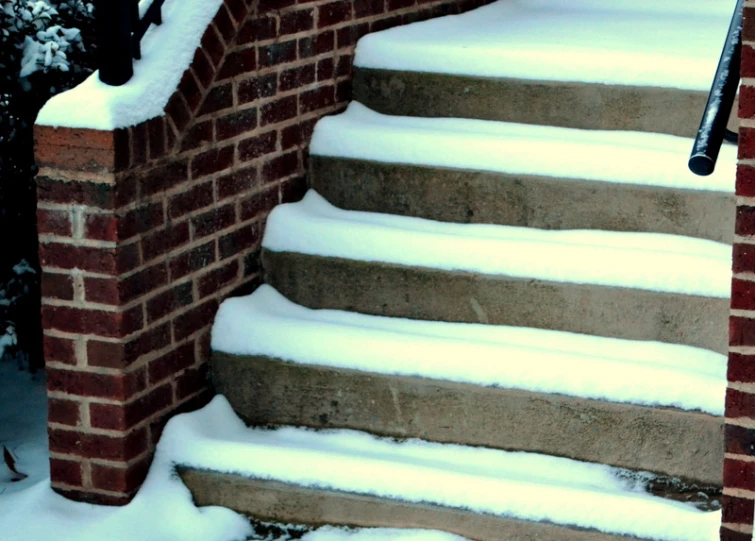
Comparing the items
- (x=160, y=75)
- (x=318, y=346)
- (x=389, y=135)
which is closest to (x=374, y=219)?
(x=389, y=135)

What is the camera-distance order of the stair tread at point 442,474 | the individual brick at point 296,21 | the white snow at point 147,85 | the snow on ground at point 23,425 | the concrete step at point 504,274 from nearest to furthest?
1. the stair tread at point 442,474
2. the white snow at point 147,85
3. the concrete step at point 504,274
4. the snow on ground at point 23,425
5. the individual brick at point 296,21

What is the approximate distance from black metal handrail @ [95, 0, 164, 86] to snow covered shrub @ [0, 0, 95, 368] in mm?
459

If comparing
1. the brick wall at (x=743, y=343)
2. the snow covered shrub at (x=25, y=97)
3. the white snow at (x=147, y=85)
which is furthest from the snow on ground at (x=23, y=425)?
the brick wall at (x=743, y=343)

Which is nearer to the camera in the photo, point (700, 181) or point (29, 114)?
point (700, 181)

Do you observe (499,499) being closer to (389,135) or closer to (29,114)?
(389,135)

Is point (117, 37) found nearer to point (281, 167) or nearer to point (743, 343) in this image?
point (281, 167)

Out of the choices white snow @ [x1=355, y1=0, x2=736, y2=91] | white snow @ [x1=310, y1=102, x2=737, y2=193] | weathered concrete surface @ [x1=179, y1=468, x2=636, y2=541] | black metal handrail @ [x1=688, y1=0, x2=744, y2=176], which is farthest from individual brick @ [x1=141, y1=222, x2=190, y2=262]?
black metal handrail @ [x1=688, y1=0, x2=744, y2=176]

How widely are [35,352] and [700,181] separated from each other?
84.2 inches

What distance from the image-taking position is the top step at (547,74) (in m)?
3.54

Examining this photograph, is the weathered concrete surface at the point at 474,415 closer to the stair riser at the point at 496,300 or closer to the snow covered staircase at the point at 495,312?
the snow covered staircase at the point at 495,312

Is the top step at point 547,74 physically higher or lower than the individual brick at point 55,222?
higher

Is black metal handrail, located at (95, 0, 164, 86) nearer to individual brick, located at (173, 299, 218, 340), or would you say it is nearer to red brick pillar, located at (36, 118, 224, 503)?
red brick pillar, located at (36, 118, 224, 503)

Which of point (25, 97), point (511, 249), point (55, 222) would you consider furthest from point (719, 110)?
point (25, 97)

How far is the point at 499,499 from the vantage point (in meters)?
2.81
